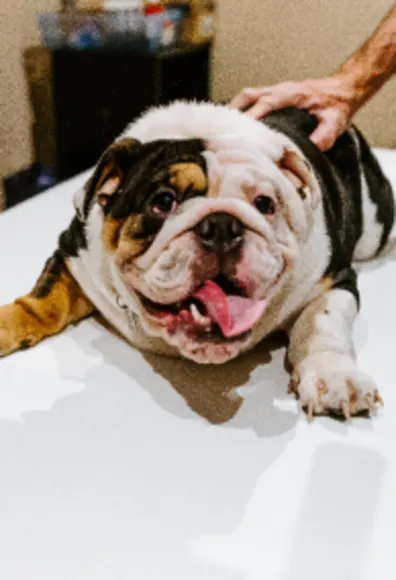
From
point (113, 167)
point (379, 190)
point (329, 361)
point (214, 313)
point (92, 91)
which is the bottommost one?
point (92, 91)

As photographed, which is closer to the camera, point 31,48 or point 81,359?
point 81,359

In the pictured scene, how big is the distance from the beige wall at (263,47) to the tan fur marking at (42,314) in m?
1.62

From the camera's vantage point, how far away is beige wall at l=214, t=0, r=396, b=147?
296 cm

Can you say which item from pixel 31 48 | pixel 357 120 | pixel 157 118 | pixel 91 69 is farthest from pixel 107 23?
pixel 157 118

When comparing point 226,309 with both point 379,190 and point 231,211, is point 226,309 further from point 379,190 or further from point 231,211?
point 379,190

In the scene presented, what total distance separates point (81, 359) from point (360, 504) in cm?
51

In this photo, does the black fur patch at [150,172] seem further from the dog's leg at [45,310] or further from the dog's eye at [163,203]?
the dog's leg at [45,310]

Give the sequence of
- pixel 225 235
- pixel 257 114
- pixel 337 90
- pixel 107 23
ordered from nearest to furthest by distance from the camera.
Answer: pixel 225 235
pixel 257 114
pixel 337 90
pixel 107 23

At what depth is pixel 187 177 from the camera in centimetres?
99

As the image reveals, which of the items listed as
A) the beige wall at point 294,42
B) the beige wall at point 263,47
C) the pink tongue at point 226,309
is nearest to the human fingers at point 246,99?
the pink tongue at point 226,309

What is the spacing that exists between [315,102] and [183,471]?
3.10ft

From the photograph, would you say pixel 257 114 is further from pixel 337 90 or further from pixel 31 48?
pixel 31 48

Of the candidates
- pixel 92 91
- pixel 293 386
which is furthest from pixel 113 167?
pixel 92 91

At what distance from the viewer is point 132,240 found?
1.00 metres
